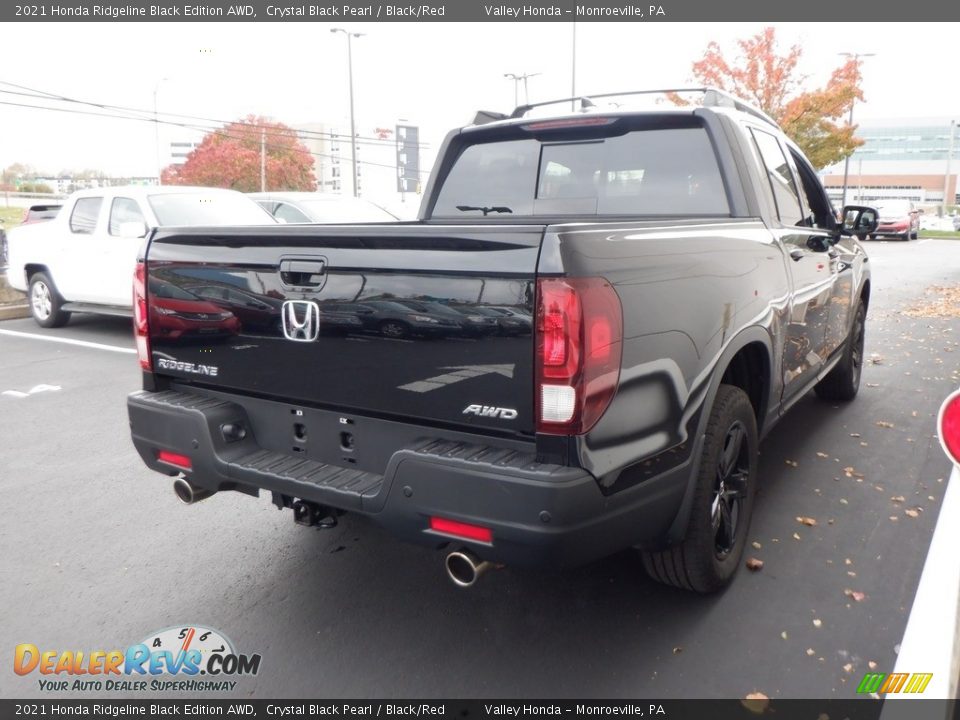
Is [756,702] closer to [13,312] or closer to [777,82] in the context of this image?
[13,312]

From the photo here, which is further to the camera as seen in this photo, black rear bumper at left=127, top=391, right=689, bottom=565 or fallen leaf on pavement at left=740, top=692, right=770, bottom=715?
fallen leaf on pavement at left=740, top=692, right=770, bottom=715

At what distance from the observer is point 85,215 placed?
32.9ft

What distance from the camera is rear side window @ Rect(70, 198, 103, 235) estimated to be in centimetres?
987

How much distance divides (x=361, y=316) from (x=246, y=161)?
184 feet

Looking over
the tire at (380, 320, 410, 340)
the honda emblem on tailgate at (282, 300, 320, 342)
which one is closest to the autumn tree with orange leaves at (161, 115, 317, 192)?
the honda emblem on tailgate at (282, 300, 320, 342)

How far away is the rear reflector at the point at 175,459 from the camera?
3.08 meters

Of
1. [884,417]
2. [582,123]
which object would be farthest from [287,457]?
[884,417]

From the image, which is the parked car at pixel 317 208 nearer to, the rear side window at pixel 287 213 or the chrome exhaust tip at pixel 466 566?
the rear side window at pixel 287 213

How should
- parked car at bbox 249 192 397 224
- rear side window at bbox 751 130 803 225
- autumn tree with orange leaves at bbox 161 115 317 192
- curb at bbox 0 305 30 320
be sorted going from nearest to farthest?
rear side window at bbox 751 130 803 225
curb at bbox 0 305 30 320
parked car at bbox 249 192 397 224
autumn tree with orange leaves at bbox 161 115 317 192

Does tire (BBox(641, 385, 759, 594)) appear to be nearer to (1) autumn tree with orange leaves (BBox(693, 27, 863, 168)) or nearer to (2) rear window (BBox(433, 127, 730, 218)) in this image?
(2) rear window (BBox(433, 127, 730, 218))

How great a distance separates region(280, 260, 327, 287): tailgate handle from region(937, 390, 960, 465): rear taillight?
78.9 inches

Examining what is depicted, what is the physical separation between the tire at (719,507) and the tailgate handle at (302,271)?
60.9 inches

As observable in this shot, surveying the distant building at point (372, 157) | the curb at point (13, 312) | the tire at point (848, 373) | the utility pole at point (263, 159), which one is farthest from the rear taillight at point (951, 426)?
the distant building at point (372, 157)

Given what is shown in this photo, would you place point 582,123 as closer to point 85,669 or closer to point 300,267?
point 300,267
